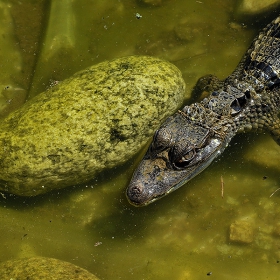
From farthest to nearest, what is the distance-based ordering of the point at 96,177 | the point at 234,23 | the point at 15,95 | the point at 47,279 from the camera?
the point at 234,23 → the point at 15,95 → the point at 96,177 → the point at 47,279

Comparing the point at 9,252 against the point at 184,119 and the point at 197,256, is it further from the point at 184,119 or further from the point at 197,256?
the point at 184,119

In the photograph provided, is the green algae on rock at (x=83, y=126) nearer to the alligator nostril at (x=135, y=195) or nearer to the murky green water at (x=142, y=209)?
the murky green water at (x=142, y=209)

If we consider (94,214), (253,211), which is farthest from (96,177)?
(253,211)

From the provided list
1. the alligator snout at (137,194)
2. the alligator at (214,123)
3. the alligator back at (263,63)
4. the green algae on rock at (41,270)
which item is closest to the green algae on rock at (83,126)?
the alligator at (214,123)

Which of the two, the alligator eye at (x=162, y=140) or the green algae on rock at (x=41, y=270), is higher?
the alligator eye at (x=162, y=140)

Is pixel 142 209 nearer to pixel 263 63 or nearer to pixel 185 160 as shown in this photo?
pixel 185 160

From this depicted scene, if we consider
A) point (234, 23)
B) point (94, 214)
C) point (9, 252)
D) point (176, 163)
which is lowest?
point (9, 252)
